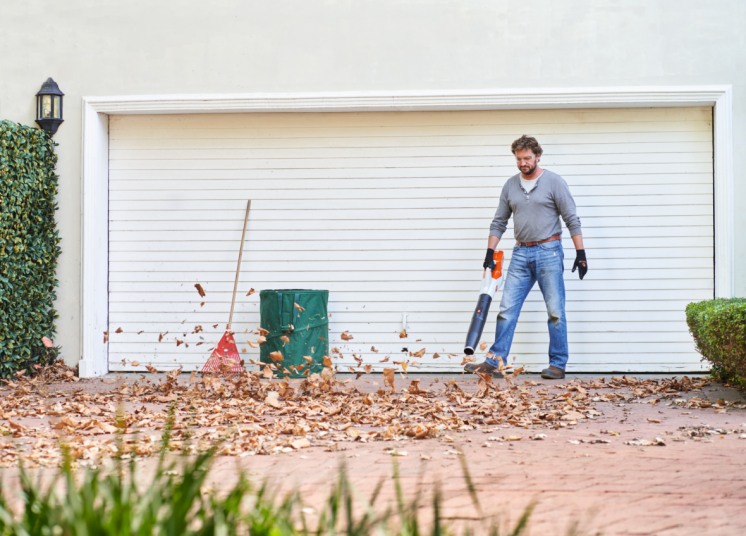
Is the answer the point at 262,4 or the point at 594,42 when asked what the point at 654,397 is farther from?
the point at 262,4

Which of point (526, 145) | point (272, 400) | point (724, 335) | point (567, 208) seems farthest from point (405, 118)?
point (724, 335)

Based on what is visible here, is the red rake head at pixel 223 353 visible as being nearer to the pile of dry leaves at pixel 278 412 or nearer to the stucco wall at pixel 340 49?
the pile of dry leaves at pixel 278 412

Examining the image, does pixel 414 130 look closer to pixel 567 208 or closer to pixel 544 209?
pixel 544 209

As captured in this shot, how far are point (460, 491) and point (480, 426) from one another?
63.2 inches

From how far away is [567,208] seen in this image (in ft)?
22.8

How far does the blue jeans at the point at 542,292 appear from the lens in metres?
6.95

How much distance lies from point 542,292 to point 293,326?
8.06 ft

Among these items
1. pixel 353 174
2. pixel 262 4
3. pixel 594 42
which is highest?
pixel 262 4

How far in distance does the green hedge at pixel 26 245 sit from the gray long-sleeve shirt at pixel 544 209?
4687mm

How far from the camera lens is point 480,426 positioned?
15.3 ft

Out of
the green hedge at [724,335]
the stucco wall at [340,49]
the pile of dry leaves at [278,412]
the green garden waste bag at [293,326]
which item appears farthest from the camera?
the stucco wall at [340,49]

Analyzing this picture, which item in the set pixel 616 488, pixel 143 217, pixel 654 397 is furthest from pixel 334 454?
pixel 143 217

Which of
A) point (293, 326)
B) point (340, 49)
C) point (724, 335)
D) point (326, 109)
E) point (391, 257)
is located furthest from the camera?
point (391, 257)

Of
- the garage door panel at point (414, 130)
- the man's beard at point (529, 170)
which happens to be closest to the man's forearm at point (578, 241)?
the man's beard at point (529, 170)
